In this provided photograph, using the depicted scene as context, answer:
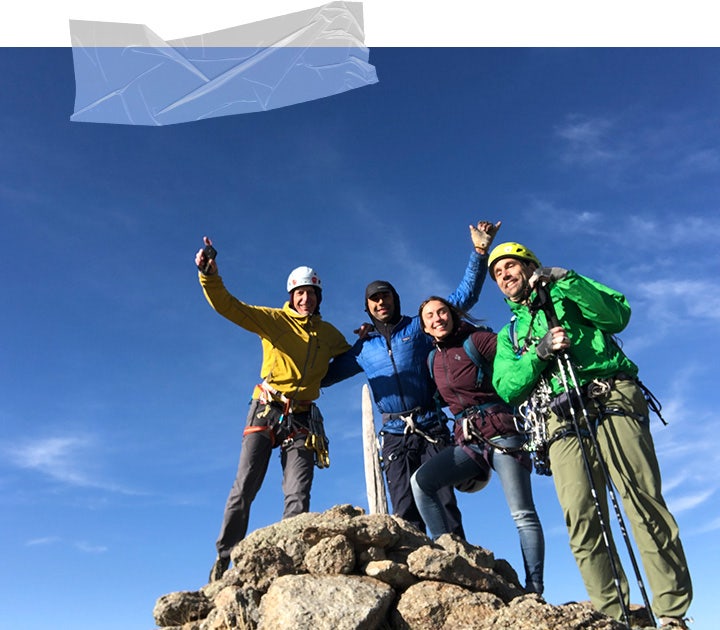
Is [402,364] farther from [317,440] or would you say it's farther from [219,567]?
[219,567]

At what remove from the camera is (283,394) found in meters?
8.35

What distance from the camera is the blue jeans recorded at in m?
6.28

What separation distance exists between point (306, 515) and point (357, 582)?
120 cm

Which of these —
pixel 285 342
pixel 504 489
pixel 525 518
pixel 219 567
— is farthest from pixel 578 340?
pixel 219 567

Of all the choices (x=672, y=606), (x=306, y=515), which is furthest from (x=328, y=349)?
(x=672, y=606)

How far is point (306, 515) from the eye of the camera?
654 cm

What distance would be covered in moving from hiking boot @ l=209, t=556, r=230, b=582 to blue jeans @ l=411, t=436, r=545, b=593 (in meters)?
2.47

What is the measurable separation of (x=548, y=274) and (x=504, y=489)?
7.33 feet

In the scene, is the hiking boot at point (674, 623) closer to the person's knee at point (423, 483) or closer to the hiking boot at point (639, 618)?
the hiking boot at point (639, 618)

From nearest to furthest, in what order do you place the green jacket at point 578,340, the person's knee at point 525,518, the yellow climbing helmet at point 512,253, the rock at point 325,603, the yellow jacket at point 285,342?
the rock at point 325,603
the green jacket at point 578,340
the person's knee at point 525,518
the yellow climbing helmet at point 512,253
the yellow jacket at point 285,342

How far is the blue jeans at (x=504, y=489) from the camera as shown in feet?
20.6

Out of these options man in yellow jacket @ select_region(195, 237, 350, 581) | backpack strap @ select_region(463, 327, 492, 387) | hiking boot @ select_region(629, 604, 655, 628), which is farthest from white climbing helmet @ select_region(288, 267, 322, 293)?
hiking boot @ select_region(629, 604, 655, 628)

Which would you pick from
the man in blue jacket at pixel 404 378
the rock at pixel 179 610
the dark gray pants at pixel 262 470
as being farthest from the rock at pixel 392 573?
the dark gray pants at pixel 262 470

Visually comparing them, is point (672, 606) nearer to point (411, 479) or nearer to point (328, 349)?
point (411, 479)
